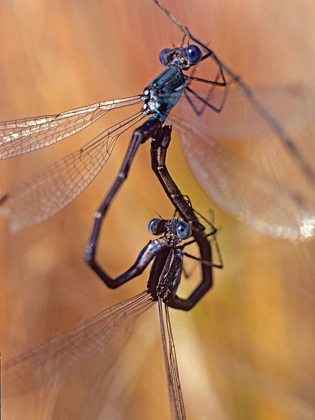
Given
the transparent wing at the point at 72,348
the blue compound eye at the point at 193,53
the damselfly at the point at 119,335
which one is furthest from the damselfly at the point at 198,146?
the transparent wing at the point at 72,348

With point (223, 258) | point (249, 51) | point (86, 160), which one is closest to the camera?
point (86, 160)

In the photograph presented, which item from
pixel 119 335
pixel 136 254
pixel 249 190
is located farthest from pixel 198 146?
pixel 119 335

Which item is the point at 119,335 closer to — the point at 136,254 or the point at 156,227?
the point at 136,254

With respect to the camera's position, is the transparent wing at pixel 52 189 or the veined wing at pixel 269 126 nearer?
the transparent wing at pixel 52 189

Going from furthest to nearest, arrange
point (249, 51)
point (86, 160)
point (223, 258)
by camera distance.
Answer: point (223, 258) < point (249, 51) < point (86, 160)

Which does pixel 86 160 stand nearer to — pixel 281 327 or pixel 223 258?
pixel 223 258

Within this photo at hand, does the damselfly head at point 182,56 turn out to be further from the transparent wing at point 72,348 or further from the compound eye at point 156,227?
the transparent wing at point 72,348

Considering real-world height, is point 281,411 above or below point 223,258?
below

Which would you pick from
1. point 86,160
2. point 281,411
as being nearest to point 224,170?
point 86,160
